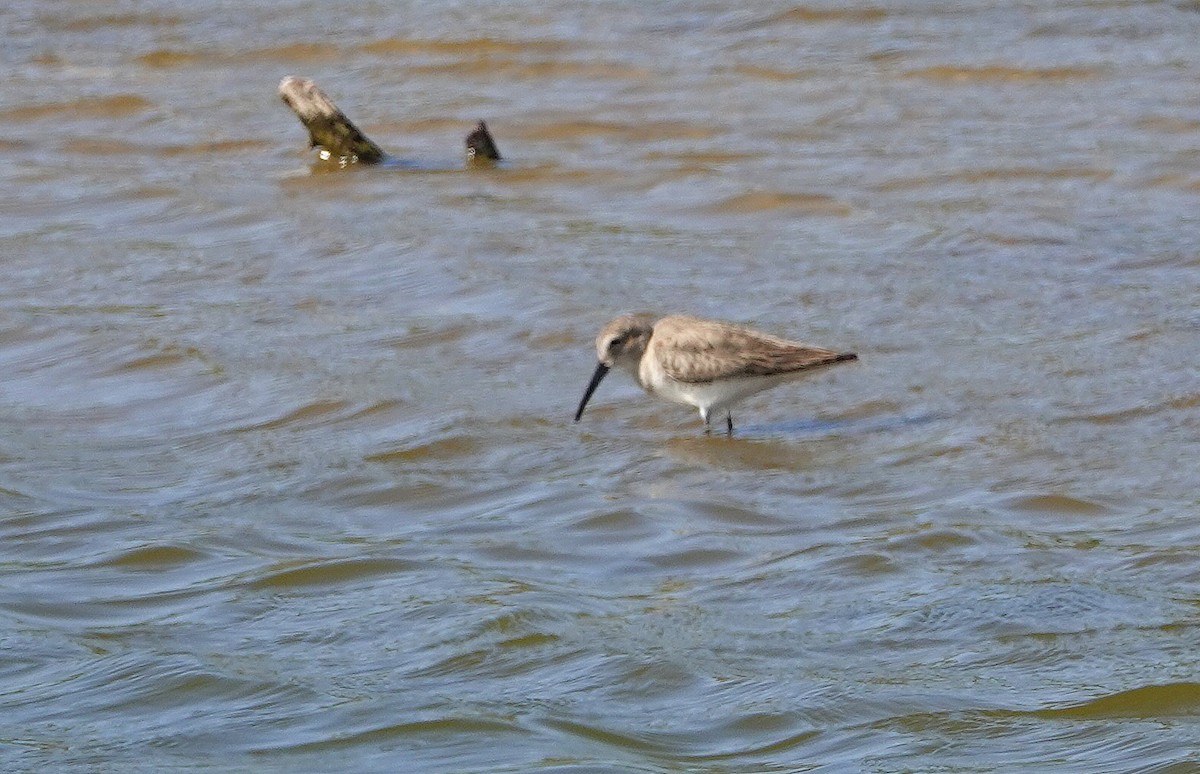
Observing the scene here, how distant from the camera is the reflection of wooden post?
534 inches

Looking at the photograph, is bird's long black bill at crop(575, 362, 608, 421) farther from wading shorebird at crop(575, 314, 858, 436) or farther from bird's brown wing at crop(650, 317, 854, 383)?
bird's brown wing at crop(650, 317, 854, 383)

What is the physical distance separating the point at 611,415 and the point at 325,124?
17.2ft

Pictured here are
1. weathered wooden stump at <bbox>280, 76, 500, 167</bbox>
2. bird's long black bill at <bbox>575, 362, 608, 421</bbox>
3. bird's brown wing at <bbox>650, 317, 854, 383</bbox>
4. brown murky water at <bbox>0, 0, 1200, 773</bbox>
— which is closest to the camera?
brown murky water at <bbox>0, 0, 1200, 773</bbox>

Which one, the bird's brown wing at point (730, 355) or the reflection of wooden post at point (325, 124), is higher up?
the reflection of wooden post at point (325, 124)

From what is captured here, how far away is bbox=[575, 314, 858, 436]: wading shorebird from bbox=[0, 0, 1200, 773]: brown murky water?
0.23m

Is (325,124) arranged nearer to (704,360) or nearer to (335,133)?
(335,133)

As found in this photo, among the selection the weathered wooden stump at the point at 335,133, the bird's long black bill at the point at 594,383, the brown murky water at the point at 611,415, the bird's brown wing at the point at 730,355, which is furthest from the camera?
the weathered wooden stump at the point at 335,133

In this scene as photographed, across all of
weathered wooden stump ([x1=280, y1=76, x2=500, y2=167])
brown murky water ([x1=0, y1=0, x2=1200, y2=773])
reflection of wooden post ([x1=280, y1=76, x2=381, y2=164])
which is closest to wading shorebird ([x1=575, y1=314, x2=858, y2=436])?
brown murky water ([x1=0, y1=0, x2=1200, y2=773])

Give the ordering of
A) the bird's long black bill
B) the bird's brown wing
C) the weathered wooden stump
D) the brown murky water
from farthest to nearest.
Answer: the weathered wooden stump
the bird's long black bill
the bird's brown wing
the brown murky water

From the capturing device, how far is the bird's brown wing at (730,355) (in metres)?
8.54

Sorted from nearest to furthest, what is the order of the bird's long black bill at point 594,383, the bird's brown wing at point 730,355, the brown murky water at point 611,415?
the brown murky water at point 611,415
the bird's brown wing at point 730,355
the bird's long black bill at point 594,383

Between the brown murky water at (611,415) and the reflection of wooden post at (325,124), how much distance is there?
0.20 meters

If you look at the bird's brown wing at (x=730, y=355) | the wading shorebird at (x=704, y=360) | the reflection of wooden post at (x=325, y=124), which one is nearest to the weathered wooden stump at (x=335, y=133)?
the reflection of wooden post at (x=325, y=124)

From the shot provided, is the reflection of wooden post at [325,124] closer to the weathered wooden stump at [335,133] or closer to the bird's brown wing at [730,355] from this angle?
the weathered wooden stump at [335,133]
